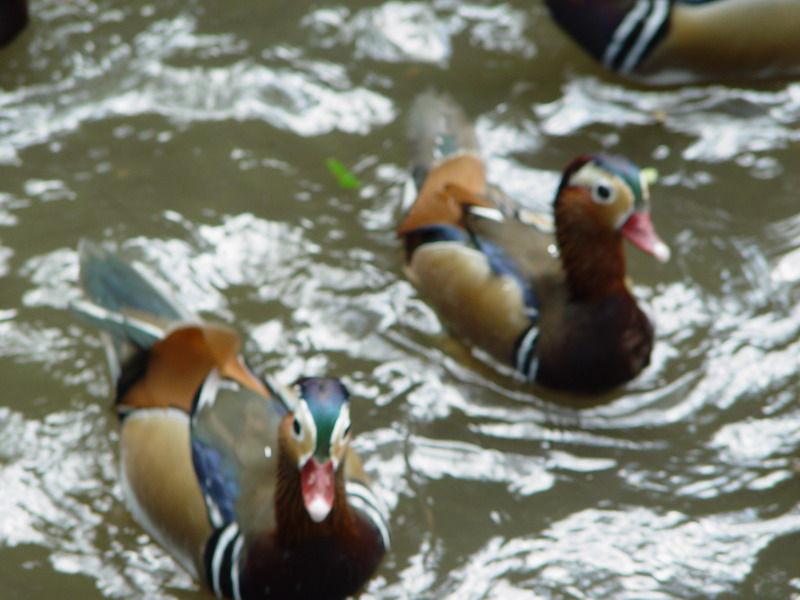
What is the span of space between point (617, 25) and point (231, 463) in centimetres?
295

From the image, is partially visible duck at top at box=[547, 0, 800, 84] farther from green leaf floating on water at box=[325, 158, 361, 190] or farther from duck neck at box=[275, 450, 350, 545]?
duck neck at box=[275, 450, 350, 545]

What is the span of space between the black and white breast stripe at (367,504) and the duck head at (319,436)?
1.06 ft

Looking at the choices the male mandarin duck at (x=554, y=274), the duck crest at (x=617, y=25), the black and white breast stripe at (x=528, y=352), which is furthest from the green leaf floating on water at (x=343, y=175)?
the duck crest at (x=617, y=25)

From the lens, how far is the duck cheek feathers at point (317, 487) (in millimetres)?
2893

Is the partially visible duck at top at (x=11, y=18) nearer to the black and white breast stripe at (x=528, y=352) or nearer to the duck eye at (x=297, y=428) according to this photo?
the black and white breast stripe at (x=528, y=352)

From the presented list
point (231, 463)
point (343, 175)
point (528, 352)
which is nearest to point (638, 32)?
point (343, 175)

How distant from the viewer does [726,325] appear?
4121 millimetres

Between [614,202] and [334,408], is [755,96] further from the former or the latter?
[334,408]

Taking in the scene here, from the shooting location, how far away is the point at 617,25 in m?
5.18

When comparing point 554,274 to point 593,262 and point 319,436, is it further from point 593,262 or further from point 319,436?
point 319,436

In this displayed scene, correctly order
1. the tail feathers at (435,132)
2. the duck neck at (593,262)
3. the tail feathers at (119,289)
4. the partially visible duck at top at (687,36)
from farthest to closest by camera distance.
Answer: the partially visible duck at top at (687,36)
the tail feathers at (435,132)
the duck neck at (593,262)
the tail feathers at (119,289)

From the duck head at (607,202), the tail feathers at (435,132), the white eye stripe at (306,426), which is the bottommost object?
the tail feathers at (435,132)

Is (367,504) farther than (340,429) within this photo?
Yes

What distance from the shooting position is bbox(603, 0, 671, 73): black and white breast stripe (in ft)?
16.8
